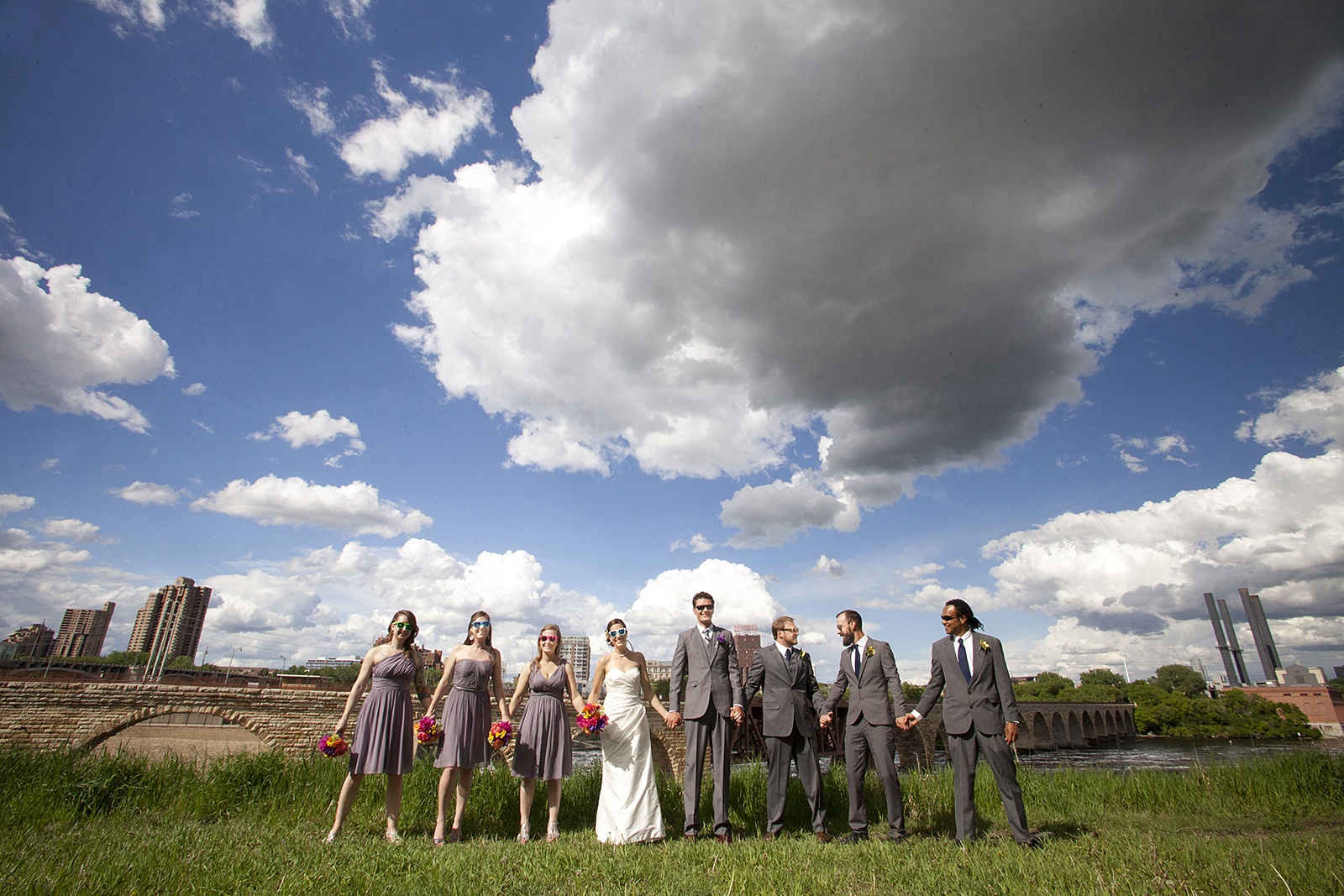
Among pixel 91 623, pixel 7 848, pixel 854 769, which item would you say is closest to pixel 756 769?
pixel 854 769

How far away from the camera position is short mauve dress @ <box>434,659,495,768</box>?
19.9ft

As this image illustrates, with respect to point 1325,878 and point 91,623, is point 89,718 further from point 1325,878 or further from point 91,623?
point 91,623

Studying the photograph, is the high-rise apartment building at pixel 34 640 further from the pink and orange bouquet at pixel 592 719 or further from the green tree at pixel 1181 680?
the green tree at pixel 1181 680

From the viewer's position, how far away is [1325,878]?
12.8 feet

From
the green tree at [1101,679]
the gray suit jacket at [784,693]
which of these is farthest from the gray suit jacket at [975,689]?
the green tree at [1101,679]

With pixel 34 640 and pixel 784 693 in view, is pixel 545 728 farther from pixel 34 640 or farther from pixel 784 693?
pixel 34 640

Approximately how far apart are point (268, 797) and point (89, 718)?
13.5 meters

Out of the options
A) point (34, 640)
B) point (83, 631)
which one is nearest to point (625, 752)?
point (34, 640)

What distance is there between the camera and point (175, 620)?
454ft

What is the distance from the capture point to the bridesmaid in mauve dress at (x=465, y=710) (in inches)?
234

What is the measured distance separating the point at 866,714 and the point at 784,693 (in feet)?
2.81

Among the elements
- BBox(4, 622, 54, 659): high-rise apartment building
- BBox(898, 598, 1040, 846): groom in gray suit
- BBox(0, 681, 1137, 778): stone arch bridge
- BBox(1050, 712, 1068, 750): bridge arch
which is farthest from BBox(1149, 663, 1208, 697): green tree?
BBox(4, 622, 54, 659): high-rise apartment building

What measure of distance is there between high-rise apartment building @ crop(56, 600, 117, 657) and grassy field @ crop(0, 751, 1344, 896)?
204181 millimetres

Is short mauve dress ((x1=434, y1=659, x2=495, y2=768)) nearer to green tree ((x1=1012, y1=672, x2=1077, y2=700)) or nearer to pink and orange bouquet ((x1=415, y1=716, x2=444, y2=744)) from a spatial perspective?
pink and orange bouquet ((x1=415, y1=716, x2=444, y2=744))
